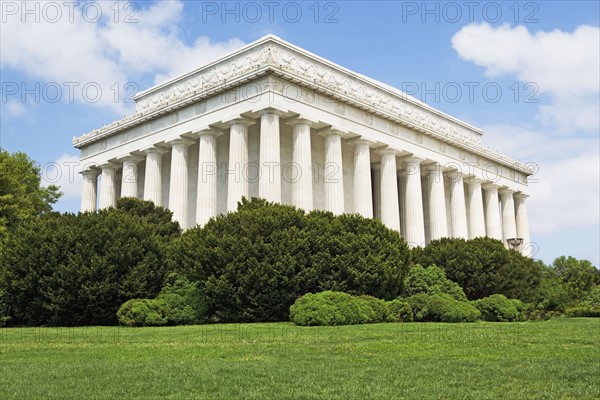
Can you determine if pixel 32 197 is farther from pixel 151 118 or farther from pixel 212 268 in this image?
A: pixel 212 268

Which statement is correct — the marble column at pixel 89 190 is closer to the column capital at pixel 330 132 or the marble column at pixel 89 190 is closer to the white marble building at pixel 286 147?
the white marble building at pixel 286 147

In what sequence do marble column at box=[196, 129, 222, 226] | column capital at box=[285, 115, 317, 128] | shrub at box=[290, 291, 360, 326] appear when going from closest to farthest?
1. shrub at box=[290, 291, 360, 326]
2. column capital at box=[285, 115, 317, 128]
3. marble column at box=[196, 129, 222, 226]

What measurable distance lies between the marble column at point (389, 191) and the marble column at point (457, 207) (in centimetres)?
1219

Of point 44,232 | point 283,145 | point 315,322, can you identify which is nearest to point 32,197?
point 283,145

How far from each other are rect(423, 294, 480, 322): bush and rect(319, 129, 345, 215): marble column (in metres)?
21.3

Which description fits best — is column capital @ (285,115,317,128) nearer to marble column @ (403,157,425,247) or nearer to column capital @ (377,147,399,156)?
column capital @ (377,147,399,156)

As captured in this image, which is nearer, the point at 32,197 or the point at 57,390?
the point at 57,390

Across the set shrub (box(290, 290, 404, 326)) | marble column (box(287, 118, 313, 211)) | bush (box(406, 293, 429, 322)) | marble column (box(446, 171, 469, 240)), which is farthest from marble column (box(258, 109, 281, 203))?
marble column (box(446, 171, 469, 240))

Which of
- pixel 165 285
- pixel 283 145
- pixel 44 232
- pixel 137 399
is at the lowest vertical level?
pixel 137 399

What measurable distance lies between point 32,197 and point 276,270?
36282 millimetres

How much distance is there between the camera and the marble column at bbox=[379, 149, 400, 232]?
59.1 metres

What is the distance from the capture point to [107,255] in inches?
1288

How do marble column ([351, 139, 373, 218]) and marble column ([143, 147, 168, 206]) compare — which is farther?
marble column ([143, 147, 168, 206])

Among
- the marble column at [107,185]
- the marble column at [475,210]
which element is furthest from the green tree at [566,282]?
the marble column at [107,185]
